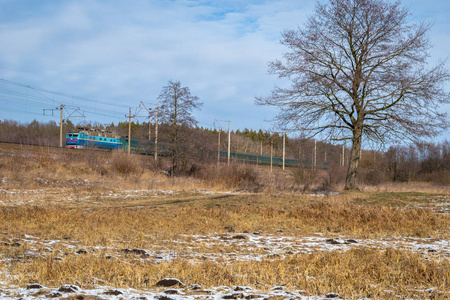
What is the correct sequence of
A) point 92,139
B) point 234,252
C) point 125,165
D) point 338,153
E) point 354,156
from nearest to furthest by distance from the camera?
point 234,252
point 354,156
point 338,153
point 125,165
point 92,139

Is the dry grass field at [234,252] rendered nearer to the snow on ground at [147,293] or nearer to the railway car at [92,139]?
the snow on ground at [147,293]

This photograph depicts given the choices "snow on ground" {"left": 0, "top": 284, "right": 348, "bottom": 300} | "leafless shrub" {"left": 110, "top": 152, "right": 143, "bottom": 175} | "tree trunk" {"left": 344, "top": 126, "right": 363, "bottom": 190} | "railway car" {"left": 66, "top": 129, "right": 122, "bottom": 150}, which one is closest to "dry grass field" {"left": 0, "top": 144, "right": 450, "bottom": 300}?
"snow on ground" {"left": 0, "top": 284, "right": 348, "bottom": 300}

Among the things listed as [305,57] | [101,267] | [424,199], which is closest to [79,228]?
[101,267]

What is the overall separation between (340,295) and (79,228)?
228 inches

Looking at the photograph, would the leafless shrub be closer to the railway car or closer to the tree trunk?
the tree trunk

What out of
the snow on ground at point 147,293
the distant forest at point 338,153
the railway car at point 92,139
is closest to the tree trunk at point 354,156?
the distant forest at point 338,153

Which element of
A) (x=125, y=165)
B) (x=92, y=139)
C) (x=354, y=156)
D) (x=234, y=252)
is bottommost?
(x=234, y=252)

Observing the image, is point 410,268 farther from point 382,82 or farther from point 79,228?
point 382,82

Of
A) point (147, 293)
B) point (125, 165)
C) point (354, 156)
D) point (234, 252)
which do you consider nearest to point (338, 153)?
point (354, 156)

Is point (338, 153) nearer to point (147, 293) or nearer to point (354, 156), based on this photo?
point (354, 156)

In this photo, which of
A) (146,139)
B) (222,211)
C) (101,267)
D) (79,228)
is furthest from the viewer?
(146,139)

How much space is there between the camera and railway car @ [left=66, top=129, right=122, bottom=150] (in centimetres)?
4688

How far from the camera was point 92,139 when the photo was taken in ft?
155

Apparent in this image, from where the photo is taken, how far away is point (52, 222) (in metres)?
8.70
